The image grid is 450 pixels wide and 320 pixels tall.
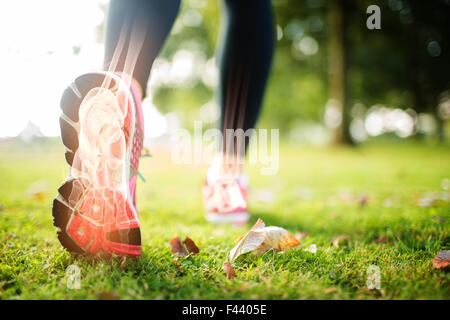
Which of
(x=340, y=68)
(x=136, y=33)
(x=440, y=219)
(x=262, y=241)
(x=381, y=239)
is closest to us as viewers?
(x=262, y=241)

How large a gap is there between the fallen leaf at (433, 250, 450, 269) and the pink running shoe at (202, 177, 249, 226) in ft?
2.69

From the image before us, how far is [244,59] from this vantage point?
152 cm

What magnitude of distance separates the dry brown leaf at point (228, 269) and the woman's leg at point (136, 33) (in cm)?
71

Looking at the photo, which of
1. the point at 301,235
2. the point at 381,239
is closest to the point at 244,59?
the point at 301,235

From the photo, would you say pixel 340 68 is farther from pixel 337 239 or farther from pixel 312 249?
pixel 312 249

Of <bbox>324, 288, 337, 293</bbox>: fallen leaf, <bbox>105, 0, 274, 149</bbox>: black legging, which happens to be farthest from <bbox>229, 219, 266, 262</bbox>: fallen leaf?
<bbox>105, 0, 274, 149</bbox>: black legging

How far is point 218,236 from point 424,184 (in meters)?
2.46

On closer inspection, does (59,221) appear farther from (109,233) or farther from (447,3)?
→ (447,3)

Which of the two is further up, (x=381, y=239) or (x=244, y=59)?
(x=244, y=59)

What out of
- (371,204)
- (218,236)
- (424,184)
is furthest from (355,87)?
(218,236)

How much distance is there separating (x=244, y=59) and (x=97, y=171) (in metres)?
0.89

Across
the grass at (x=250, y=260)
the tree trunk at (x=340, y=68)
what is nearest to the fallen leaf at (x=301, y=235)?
the grass at (x=250, y=260)

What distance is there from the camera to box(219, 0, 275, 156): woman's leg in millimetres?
1503

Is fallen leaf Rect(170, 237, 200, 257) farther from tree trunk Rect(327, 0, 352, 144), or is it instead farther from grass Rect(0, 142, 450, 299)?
tree trunk Rect(327, 0, 352, 144)
